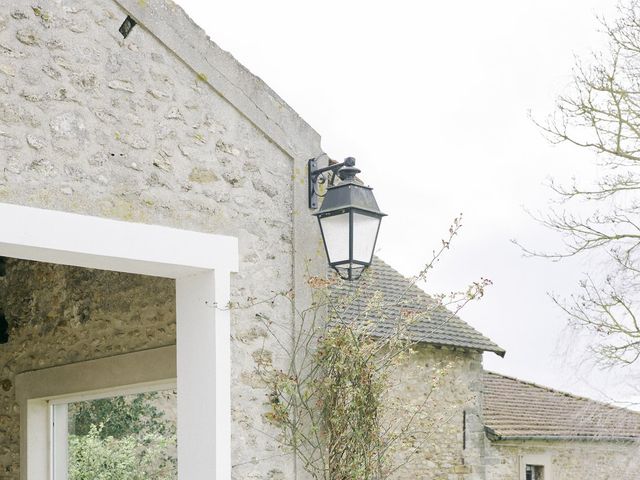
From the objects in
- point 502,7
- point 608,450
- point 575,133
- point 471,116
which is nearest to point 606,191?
point 575,133

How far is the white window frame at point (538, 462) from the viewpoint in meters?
17.4

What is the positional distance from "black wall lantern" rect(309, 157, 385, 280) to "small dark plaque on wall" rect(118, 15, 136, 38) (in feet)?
4.53

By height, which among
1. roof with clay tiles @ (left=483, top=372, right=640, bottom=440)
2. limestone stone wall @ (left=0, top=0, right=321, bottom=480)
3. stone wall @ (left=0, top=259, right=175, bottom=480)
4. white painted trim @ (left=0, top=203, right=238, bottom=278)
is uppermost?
limestone stone wall @ (left=0, top=0, right=321, bottom=480)

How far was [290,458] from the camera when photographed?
17.6 ft

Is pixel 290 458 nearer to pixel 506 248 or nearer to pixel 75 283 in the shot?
pixel 75 283

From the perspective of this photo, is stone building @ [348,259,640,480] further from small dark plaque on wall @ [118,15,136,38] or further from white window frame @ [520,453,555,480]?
small dark plaque on wall @ [118,15,136,38]

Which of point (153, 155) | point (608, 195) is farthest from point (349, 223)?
point (608, 195)

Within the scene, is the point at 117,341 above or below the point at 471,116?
below

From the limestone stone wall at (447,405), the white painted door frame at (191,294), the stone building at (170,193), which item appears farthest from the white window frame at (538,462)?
the white painted door frame at (191,294)

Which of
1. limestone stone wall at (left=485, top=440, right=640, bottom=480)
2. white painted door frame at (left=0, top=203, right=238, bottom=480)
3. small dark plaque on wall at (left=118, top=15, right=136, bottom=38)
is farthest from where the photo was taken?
limestone stone wall at (left=485, top=440, right=640, bottom=480)

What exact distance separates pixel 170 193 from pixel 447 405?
10851mm

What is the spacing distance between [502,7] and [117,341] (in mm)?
11689

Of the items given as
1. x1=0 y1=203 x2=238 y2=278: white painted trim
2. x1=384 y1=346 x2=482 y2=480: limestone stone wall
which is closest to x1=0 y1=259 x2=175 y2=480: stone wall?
x1=0 y1=203 x2=238 y2=278: white painted trim

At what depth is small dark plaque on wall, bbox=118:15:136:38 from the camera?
16.4 feet
